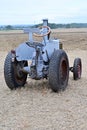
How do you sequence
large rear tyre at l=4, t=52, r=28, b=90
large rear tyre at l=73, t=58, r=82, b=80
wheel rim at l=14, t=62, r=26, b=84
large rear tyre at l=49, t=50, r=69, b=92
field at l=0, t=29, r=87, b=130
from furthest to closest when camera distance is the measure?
large rear tyre at l=73, t=58, r=82, b=80, wheel rim at l=14, t=62, r=26, b=84, large rear tyre at l=4, t=52, r=28, b=90, large rear tyre at l=49, t=50, r=69, b=92, field at l=0, t=29, r=87, b=130

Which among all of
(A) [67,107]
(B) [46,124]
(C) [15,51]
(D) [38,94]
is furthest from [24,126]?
(C) [15,51]

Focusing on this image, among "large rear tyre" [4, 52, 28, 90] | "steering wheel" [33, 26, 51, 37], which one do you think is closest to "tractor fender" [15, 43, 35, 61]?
"large rear tyre" [4, 52, 28, 90]

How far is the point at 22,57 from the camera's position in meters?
9.02

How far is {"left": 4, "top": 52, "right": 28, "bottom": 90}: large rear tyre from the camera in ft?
29.2

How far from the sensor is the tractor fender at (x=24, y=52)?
29.4 ft

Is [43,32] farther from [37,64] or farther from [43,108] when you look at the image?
[43,108]

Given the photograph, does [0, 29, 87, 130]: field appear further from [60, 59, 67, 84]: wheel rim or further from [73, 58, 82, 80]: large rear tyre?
[73, 58, 82, 80]: large rear tyre

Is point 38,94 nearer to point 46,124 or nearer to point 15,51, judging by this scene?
point 15,51

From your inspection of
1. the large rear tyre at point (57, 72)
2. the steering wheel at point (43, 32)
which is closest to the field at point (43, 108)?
the large rear tyre at point (57, 72)

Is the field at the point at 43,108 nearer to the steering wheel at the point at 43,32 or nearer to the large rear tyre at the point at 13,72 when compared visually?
the large rear tyre at the point at 13,72

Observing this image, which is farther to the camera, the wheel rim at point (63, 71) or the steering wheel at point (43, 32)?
the steering wheel at point (43, 32)

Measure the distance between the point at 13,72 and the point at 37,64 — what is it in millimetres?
574

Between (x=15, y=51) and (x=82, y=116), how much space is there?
2905 millimetres

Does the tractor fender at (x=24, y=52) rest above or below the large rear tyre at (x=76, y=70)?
above
